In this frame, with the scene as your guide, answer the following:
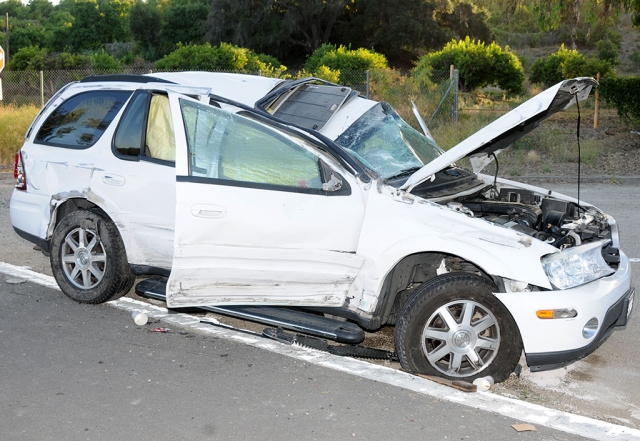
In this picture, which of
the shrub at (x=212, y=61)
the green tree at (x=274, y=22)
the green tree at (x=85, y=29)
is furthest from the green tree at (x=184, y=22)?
the shrub at (x=212, y=61)

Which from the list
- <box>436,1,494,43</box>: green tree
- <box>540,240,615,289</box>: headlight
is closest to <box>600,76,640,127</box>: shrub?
<box>540,240,615,289</box>: headlight

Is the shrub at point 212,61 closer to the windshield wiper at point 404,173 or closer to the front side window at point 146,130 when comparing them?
the front side window at point 146,130

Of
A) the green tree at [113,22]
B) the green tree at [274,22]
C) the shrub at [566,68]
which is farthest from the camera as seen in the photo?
the green tree at [113,22]

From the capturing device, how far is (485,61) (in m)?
23.3

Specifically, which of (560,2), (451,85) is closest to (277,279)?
(451,85)

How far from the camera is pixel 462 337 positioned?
4.73 meters

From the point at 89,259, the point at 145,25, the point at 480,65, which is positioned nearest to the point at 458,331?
the point at 89,259

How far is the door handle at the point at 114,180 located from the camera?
595 cm

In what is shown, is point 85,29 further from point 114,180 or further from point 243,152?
point 243,152

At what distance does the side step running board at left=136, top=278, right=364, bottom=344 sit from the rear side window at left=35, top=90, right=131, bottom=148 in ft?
5.11

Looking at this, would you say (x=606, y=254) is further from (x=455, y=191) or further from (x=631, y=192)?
(x=631, y=192)

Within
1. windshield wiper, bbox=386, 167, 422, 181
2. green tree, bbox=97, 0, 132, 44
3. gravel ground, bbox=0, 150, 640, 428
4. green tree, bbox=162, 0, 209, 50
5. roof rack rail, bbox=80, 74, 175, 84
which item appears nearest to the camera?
gravel ground, bbox=0, 150, 640, 428

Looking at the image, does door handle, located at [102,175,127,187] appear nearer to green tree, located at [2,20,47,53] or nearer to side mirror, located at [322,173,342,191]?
side mirror, located at [322,173,342,191]

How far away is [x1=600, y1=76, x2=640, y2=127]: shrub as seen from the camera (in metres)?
17.4
